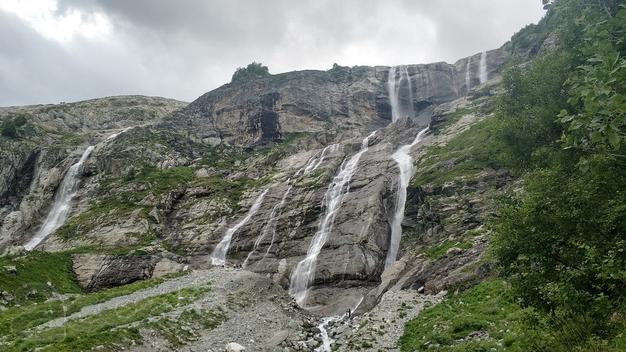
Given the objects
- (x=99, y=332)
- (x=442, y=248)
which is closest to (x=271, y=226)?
(x=442, y=248)

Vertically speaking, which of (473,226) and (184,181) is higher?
(184,181)

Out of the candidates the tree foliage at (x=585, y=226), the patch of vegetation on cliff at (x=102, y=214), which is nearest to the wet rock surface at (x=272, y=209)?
the patch of vegetation on cliff at (x=102, y=214)

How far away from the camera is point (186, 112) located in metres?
134

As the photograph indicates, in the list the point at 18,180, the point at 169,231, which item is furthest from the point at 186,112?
the point at 169,231

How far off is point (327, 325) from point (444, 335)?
13.1m

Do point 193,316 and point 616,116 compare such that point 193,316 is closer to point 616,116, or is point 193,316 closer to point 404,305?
point 404,305

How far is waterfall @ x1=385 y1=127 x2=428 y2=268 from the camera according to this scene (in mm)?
48469

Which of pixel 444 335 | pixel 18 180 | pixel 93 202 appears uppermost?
pixel 18 180

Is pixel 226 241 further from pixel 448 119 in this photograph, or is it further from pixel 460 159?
pixel 448 119

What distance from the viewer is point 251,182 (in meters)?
78.1

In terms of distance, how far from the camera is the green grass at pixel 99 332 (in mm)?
20578

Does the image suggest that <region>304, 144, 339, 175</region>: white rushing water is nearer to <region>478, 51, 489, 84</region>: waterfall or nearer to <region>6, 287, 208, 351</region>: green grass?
<region>6, 287, 208, 351</region>: green grass

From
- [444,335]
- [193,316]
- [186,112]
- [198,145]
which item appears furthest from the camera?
[186,112]

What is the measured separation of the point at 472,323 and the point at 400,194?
125 feet
